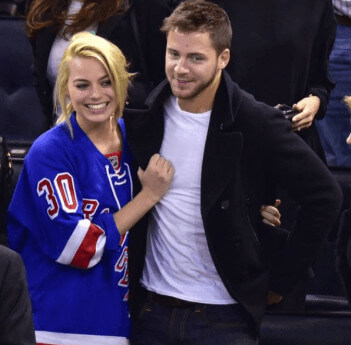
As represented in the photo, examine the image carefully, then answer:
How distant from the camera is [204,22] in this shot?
2.63 meters

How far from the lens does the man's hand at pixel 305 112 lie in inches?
125

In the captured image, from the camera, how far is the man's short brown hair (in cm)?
262

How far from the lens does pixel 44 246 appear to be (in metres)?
2.67

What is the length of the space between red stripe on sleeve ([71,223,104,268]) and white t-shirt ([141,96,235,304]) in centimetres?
19

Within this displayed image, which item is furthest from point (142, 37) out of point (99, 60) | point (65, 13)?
point (99, 60)

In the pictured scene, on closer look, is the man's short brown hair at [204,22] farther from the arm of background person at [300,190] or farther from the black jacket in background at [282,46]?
the black jacket in background at [282,46]

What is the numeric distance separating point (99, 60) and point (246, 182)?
20.0 inches

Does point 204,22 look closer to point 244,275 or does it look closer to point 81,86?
point 81,86

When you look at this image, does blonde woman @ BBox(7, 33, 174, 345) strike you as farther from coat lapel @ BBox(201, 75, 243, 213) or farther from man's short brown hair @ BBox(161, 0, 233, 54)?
man's short brown hair @ BBox(161, 0, 233, 54)

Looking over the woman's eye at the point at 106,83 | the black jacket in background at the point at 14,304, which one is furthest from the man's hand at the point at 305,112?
the black jacket in background at the point at 14,304

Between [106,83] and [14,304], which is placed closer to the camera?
[14,304]

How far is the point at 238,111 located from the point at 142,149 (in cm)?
27

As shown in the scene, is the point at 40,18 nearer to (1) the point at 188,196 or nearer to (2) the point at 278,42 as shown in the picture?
(2) the point at 278,42

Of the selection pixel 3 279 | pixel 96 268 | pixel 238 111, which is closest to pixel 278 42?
pixel 238 111
